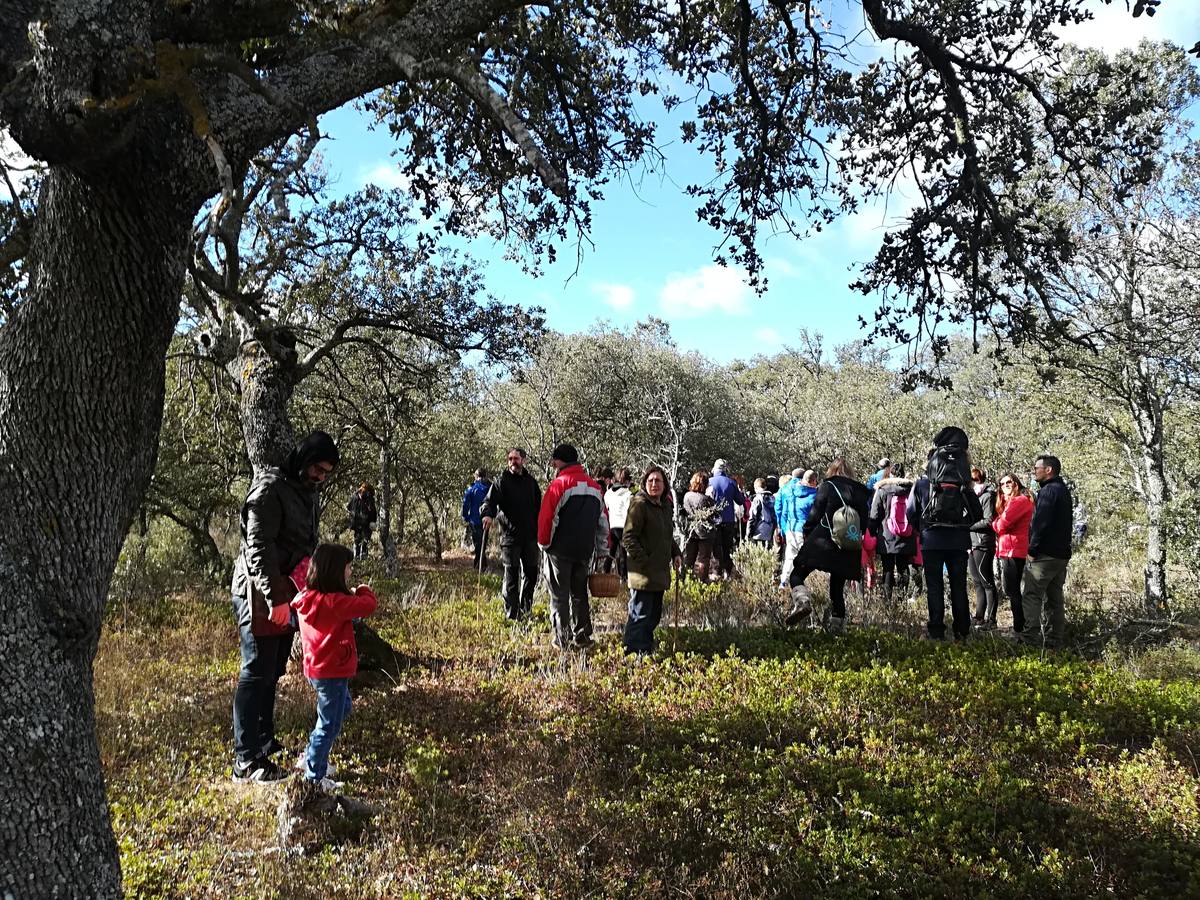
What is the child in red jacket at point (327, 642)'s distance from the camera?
4.14 meters

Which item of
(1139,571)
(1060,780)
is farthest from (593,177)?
(1139,571)

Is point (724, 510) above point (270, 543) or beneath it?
above

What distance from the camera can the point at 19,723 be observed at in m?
2.09

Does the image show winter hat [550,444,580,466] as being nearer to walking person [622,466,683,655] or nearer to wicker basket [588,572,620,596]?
walking person [622,466,683,655]

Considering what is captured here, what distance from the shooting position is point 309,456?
4.52 m

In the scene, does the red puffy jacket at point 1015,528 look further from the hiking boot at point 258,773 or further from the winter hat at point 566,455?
the hiking boot at point 258,773

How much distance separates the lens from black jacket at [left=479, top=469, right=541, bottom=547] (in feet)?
27.8

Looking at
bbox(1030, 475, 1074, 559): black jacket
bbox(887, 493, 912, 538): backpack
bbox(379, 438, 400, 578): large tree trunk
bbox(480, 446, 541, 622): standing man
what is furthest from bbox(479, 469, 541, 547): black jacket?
bbox(1030, 475, 1074, 559): black jacket

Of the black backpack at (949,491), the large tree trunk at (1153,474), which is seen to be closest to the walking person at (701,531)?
the black backpack at (949,491)

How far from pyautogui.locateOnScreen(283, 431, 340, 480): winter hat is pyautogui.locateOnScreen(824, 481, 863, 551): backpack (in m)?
5.11

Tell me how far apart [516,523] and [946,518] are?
4857mm

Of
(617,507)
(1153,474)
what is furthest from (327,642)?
(1153,474)

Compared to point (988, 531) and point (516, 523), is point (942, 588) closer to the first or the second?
point (988, 531)

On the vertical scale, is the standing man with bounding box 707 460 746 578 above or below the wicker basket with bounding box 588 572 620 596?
above
